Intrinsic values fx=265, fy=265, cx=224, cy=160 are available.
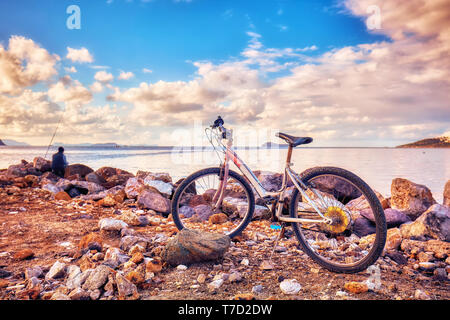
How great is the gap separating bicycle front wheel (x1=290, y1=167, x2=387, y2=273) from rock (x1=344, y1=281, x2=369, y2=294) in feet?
1.29

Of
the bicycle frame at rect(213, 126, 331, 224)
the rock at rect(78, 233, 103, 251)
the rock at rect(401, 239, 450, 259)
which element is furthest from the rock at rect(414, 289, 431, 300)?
the rock at rect(78, 233, 103, 251)

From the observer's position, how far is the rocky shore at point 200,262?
2.46 metres

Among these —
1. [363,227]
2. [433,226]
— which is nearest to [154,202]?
[363,227]

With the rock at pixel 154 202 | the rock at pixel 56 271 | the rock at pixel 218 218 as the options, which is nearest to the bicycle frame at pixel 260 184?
the rock at pixel 218 218

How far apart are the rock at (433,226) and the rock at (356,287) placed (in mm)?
1887

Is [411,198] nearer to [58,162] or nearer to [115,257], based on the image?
[115,257]

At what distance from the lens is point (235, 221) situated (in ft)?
14.9

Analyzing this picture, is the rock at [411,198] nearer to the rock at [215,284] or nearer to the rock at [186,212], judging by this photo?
the rock at [186,212]

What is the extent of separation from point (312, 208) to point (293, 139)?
100cm

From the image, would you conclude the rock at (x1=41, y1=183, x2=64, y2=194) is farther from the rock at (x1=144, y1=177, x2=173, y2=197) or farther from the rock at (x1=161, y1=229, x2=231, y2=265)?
the rock at (x1=161, y1=229, x2=231, y2=265)

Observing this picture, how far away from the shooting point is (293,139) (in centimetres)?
332
